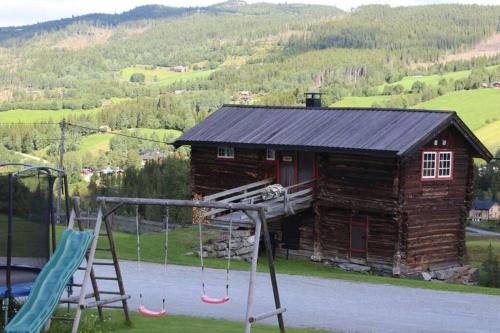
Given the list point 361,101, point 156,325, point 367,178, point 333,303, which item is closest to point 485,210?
point 367,178

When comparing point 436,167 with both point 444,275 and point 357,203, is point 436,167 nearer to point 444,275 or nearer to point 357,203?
point 357,203

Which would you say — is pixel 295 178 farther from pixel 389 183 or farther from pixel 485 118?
pixel 485 118

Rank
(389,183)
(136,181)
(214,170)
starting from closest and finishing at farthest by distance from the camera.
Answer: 1. (389,183)
2. (214,170)
3. (136,181)

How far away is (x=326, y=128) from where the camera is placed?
37.9 metres

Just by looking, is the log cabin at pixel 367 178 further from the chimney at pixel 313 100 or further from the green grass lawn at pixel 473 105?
the green grass lawn at pixel 473 105

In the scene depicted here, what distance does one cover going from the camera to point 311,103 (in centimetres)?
4347

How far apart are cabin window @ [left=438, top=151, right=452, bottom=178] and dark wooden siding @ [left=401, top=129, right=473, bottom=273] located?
0.24 m

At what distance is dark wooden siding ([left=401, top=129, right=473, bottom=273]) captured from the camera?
35562 millimetres

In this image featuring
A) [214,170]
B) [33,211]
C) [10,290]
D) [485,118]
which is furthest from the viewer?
[485,118]

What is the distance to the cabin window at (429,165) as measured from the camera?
36.0m

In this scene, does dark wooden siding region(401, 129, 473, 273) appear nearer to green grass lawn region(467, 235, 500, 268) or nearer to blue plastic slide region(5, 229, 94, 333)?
green grass lawn region(467, 235, 500, 268)

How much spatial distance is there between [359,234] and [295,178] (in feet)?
12.1

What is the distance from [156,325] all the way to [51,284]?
3.19m

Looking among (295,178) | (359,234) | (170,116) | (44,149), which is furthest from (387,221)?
(170,116)
